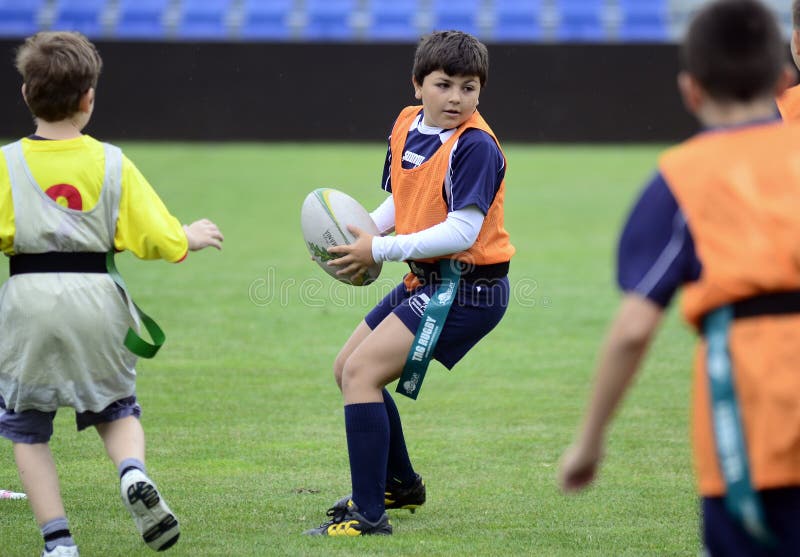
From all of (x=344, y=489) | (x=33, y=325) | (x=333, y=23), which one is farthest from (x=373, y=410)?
(x=333, y=23)

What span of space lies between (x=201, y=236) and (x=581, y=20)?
81.0 ft

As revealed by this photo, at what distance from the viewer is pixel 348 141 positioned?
81.7ft

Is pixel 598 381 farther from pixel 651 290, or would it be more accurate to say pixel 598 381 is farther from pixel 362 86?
pixel 362 86

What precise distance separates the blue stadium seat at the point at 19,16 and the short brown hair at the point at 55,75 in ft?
74.8

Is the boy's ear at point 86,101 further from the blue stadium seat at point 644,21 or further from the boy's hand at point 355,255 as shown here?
the blue stadium seat at point 644,21

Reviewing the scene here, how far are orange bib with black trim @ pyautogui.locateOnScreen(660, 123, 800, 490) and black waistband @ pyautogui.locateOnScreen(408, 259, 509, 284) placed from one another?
82.2 inches

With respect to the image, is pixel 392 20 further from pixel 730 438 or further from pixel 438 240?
pixel 730 438

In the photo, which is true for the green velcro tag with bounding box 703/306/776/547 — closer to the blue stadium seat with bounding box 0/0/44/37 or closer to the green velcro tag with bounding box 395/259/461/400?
the green velcro tag with bounding box 395/259/461/400

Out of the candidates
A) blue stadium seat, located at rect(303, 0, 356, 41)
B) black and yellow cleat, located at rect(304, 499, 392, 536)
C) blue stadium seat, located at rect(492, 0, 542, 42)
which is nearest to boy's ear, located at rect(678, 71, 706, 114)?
black and yellow cleat, located at rect(304, 499, 392, 536)

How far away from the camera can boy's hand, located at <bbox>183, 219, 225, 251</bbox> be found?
3869mm

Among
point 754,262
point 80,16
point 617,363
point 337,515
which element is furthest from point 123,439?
point 80,16

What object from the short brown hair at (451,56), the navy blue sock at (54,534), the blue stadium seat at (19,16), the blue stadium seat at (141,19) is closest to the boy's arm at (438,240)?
the short brown hair at (451,56)

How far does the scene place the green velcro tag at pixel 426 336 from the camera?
14.0ft

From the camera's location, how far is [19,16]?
2642 cm
